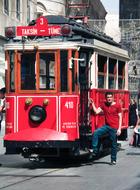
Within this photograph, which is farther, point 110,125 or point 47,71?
point 110,125

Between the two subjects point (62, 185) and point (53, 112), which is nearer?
point (62, 185)

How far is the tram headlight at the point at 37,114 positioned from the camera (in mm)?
13539

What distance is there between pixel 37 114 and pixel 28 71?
1016 millimetres

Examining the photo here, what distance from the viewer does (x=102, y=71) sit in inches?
595

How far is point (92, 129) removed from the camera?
1434 cm

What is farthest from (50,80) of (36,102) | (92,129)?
(92,129)

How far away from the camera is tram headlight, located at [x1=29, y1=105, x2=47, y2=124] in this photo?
13.5m

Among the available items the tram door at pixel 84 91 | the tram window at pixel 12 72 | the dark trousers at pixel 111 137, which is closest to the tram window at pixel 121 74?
the tram door at pixel 84 91

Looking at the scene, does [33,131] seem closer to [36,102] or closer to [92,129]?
[36,102]

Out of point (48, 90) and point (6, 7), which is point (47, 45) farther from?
point (6, 7)

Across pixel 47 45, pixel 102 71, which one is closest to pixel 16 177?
pixel 47 45

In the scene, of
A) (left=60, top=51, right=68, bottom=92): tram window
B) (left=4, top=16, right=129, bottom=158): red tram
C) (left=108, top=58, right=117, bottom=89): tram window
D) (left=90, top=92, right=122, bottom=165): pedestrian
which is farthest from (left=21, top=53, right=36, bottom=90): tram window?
(left=108, top=58, right=117, bottom=89): tram window

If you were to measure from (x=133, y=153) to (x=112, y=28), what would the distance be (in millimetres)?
48297

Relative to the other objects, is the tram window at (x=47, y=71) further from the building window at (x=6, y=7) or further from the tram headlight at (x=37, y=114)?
the building window at (x=6, y=7)
